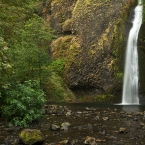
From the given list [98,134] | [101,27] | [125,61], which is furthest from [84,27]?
[98,134]

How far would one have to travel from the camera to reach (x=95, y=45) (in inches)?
1037

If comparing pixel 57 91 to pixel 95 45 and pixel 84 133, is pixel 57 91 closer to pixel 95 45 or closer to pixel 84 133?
pixel 95 45

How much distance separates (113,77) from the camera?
81.4 ft

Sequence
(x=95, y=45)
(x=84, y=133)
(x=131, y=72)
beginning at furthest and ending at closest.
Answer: (x=95, y=45), (x=131, y=72), (x=84, y=133)

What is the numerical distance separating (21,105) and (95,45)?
17.8m

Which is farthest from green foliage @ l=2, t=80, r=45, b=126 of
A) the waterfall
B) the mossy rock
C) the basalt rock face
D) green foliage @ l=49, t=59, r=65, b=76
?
green foliage @ l=49, t=59, r=65, b=76

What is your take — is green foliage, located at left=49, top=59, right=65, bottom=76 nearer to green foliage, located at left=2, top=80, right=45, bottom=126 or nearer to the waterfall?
the waterfall

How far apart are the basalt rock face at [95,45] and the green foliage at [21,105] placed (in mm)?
15191

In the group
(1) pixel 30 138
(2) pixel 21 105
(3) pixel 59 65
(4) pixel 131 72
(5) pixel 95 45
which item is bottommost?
(1) pixel 30 138

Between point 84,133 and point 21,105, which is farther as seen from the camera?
point 21,105

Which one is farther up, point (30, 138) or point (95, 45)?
point (95, 45)

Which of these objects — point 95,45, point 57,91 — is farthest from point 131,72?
point 57,91

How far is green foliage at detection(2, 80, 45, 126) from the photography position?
31.6 feet

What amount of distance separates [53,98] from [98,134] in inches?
584
